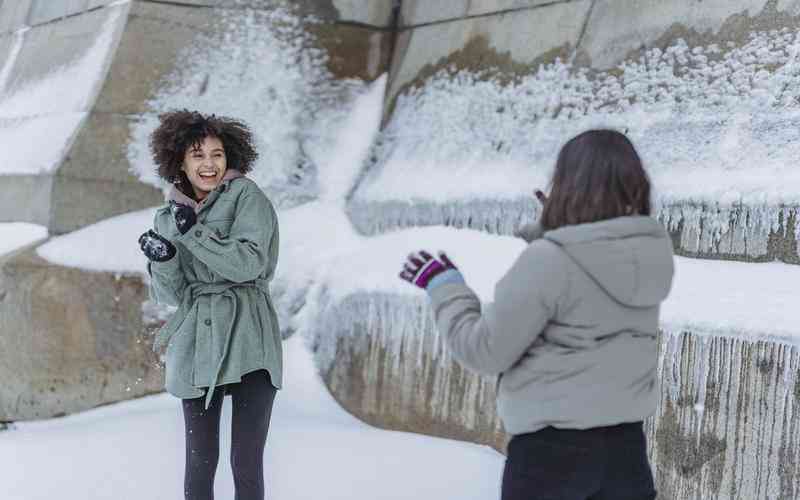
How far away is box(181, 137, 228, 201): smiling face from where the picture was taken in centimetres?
362

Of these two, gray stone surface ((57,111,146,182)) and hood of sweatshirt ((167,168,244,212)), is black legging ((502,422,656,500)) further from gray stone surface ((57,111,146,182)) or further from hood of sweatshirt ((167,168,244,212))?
gray stone surface ((57,111,146,182))

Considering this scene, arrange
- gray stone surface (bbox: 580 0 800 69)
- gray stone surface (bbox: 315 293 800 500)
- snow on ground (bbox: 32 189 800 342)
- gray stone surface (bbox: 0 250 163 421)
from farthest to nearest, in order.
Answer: gray stone surface (bbox: 0 250 163 421)
gray stone surface (bbox: 580 0 800 69)
snow on ground (bbox: 32 189 800 342)
gray stone surface (bbox: 315 293 800 500)

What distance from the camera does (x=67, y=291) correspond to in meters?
6.22

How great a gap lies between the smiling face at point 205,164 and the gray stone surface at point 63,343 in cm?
284

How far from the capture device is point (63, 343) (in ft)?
20.4

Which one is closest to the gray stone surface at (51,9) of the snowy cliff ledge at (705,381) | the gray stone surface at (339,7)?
the gray stone surface at (339,7)

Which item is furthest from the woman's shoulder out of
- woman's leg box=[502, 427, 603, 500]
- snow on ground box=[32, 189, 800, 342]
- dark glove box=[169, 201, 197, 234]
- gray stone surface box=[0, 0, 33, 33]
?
gray stone surface box=[0, 0, 33, 33]

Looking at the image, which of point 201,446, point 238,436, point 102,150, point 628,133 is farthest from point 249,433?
point 102,150

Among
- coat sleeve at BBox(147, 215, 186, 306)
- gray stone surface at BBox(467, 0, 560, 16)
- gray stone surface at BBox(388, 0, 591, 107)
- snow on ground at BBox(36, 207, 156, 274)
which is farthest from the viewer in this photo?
snow on ground at BBox(36, 207, 156, 274)

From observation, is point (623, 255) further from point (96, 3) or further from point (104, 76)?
point (96, 3)

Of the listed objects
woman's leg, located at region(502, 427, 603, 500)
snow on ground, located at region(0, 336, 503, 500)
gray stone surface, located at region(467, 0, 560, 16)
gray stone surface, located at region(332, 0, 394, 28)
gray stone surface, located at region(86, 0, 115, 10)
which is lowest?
snow on ground, located at region(0, 336, 503, 500)

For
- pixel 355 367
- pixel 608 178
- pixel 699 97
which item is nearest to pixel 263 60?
pixel 355 367

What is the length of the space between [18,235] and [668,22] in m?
3.94

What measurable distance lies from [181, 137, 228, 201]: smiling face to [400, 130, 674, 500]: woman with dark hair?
147 centimetres
